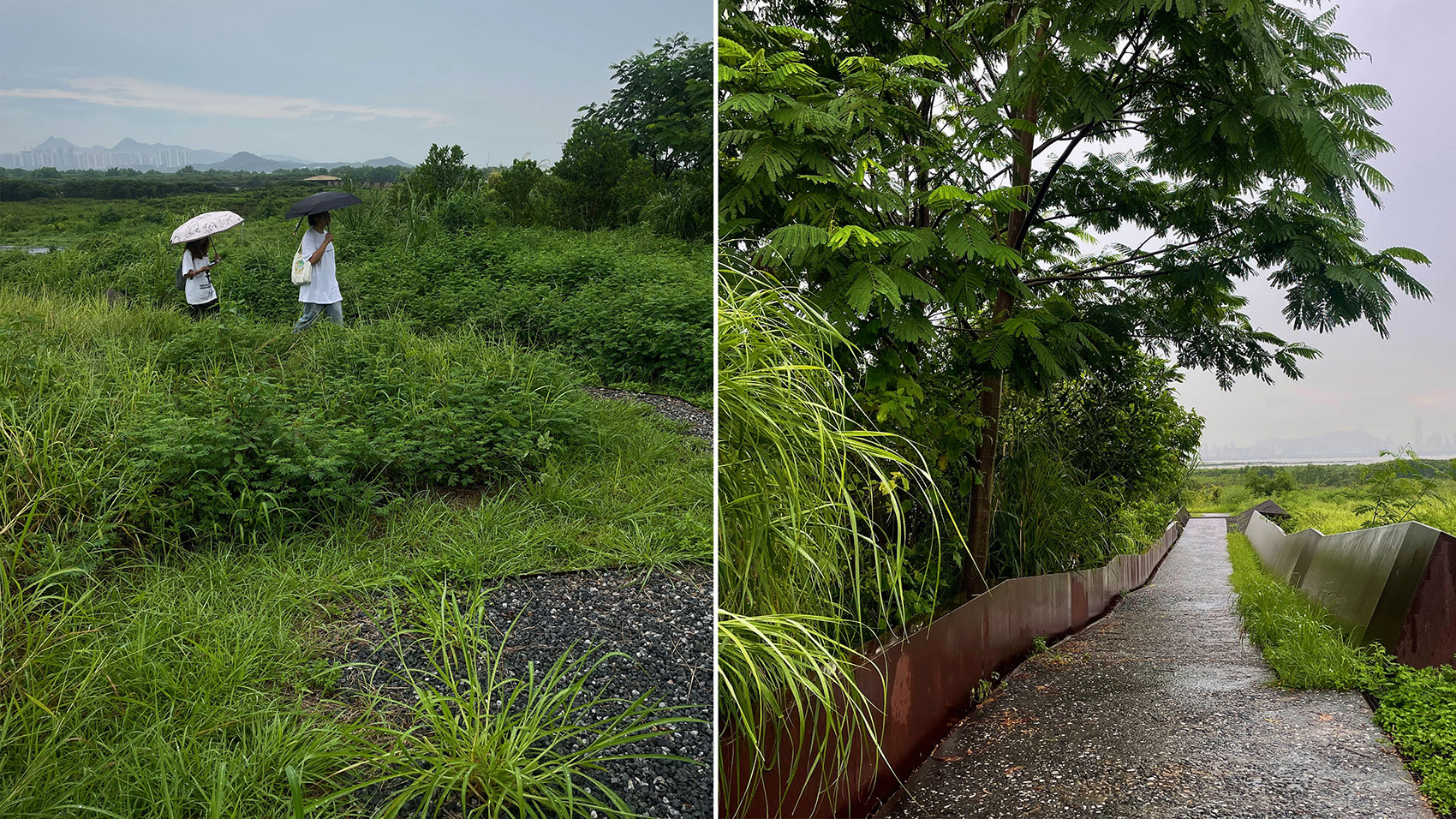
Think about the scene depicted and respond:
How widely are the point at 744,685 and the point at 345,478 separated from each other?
3.22ft

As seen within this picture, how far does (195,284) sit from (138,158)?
279 millimetres

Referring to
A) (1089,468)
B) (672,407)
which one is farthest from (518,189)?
(1089,468)

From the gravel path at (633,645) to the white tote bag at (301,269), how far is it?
2.93 feet

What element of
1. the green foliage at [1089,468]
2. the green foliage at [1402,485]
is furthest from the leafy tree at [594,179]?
the green foliage at [1402,485]

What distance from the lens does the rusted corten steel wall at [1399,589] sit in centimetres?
299

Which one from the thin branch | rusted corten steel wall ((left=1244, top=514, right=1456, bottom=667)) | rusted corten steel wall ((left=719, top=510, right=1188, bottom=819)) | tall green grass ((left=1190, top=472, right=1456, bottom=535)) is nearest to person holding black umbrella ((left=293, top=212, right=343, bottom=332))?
rusted corten steel wall ((left=719, top=510, right=1188, bottom=819))

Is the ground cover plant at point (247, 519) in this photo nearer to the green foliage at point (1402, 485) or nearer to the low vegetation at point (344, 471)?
the low vegetation at point (344, 471)

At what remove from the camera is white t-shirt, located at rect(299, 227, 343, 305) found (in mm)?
1907

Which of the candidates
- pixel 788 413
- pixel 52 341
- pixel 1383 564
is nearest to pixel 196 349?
pixel 52 341

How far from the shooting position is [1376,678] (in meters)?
2.94

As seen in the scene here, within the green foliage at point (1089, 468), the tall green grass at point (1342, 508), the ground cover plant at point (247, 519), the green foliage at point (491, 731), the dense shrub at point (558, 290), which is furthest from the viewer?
the green foliage at point (1089, 468)

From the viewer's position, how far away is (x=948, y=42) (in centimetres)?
411

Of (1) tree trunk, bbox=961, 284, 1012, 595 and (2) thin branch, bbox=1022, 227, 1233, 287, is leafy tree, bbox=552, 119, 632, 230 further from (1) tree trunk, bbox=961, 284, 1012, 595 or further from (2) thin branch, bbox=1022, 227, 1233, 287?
(2) thin branch, bbox=1022, 227, 1233, 287

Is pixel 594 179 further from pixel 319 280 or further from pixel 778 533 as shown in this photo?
pixel 778 533
